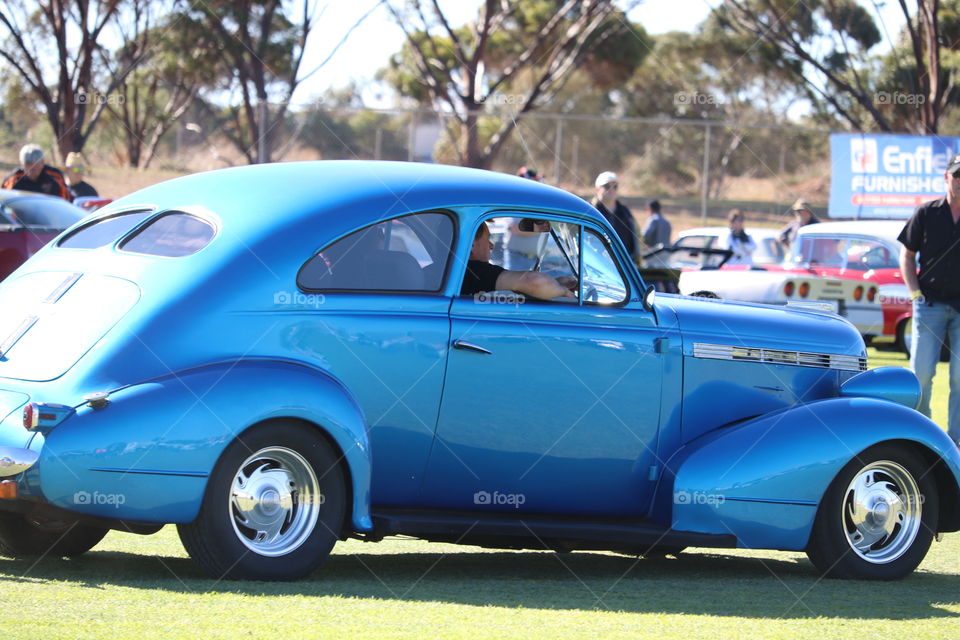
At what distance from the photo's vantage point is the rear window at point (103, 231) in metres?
5.94

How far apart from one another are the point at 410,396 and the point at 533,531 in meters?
0.82

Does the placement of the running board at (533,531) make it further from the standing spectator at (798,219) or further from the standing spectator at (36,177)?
the standing spectator at (798,219)

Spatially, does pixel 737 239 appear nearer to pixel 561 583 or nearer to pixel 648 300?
pixel 648 300

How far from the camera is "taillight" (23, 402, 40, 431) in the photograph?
491cm

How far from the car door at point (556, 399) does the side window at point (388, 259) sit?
0.21m

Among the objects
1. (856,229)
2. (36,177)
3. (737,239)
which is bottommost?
(737,239)

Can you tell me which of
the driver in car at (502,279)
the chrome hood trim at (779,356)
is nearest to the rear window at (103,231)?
the driver in car at (502,279)

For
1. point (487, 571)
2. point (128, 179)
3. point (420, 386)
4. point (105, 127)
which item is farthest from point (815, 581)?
point (105, 127)

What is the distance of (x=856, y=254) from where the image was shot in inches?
749

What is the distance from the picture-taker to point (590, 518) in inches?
244

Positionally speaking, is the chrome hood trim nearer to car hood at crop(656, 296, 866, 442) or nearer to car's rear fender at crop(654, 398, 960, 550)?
car hood at crop(656, 296, 866, 442)

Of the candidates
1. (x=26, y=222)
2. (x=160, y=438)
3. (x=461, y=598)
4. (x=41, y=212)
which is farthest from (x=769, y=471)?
(x=41, y=212)

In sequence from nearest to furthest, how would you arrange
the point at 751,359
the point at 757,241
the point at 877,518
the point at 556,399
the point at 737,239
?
the point at 556,399
the point at 877,518
the point at 751,359
the point at 737,239
the point at 757,241

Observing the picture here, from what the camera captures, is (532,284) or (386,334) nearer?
(386,334)
